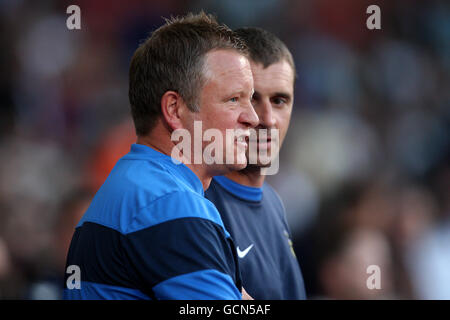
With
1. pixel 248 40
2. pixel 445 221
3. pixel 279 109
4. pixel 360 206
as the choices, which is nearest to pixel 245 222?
pixel 279 109

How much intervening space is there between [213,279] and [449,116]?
427cm

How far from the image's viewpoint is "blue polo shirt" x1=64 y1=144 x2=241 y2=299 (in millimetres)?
1099

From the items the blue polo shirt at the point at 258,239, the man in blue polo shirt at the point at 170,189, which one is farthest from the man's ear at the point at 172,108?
the blue polo shirt at the point at 258,239

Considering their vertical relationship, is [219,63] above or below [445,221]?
above

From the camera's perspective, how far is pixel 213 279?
43.4 inches

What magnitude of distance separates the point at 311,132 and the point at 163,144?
3.14 m

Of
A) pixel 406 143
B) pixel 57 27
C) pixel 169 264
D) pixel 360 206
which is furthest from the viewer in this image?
pixel 406 143

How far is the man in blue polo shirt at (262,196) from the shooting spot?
1779 millimetres

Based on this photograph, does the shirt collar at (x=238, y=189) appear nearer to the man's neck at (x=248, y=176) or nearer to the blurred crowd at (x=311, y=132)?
the man's neck at (x=248, y=176)

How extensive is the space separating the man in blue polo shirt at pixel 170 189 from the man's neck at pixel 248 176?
465mm

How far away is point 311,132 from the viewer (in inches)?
172

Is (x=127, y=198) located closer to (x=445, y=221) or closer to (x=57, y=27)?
(x=57, y=27)

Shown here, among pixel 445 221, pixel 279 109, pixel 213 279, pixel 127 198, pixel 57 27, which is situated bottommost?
pixel 445 221

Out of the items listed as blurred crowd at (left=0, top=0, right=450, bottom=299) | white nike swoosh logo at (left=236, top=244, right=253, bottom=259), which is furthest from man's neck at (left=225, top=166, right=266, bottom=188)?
blurred crowd at (left=0, top=0, right=450, bottom=299)
